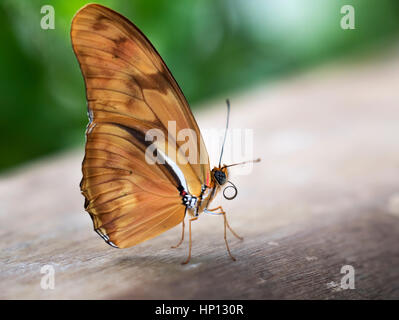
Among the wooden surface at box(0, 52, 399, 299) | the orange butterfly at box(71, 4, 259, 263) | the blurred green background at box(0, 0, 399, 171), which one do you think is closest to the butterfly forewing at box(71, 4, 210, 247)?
the orange butterfly at box(71, 4, 259, 263)

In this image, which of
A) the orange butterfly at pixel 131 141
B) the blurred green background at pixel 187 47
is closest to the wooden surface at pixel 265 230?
the orange butterfly at pixel 131 141

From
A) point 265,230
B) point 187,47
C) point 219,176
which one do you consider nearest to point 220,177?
point 219,176

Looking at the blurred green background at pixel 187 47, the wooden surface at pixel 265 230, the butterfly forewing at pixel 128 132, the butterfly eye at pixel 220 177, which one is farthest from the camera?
the blurred green background at pixel 187 47

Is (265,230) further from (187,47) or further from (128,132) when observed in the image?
(187,47)

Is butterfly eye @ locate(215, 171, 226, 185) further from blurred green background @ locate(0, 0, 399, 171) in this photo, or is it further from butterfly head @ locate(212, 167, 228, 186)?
blurred green background @ locate(0, 0, 399, 171)

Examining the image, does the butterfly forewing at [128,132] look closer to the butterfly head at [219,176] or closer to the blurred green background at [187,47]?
the butterfly head at [219,176]
